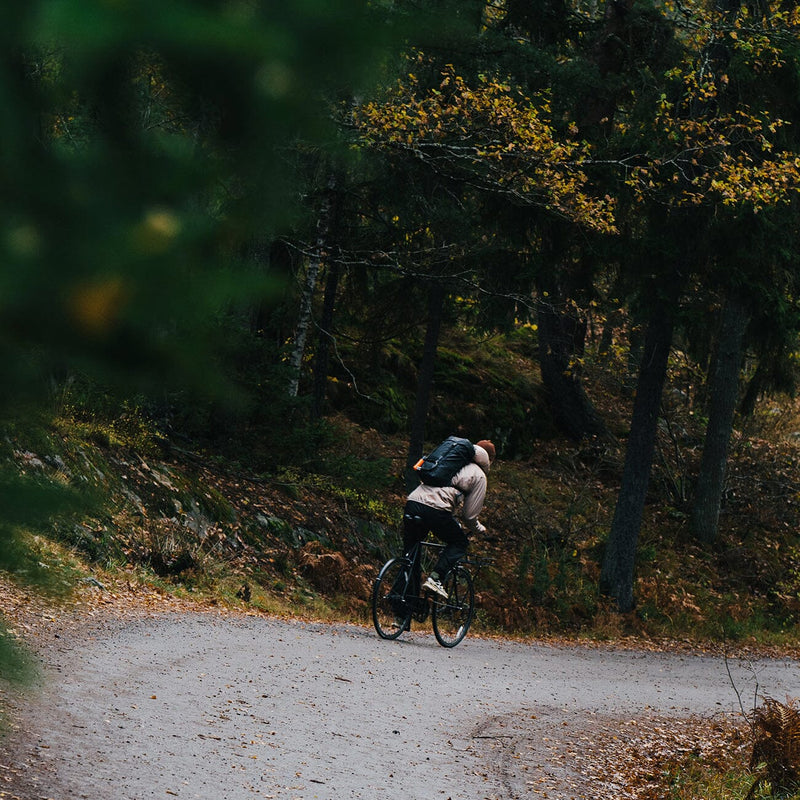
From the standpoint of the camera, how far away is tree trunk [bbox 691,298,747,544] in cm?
2080

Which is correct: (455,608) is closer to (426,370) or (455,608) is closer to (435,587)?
(435,587)

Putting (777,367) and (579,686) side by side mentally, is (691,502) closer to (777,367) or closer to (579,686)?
(777,367)

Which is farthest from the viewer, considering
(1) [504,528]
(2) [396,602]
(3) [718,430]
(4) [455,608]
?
(3) [718,430]

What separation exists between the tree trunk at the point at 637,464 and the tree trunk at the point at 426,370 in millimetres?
3461

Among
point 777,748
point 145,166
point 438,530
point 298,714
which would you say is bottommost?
point 298,714

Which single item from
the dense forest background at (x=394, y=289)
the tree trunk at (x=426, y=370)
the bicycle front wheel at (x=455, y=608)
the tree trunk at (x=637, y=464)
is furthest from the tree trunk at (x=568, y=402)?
the bicycle front wheel at (x=455, y=608)

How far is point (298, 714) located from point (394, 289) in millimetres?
12452

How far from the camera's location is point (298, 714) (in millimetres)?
6629

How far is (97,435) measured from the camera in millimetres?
12930

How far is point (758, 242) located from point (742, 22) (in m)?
3.02

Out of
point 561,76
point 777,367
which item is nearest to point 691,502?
point 777,367

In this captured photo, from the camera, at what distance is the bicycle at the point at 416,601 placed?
10.7m

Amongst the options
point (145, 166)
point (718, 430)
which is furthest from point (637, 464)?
point (145, 166)

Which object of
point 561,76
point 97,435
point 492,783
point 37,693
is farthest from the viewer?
point 561,76
